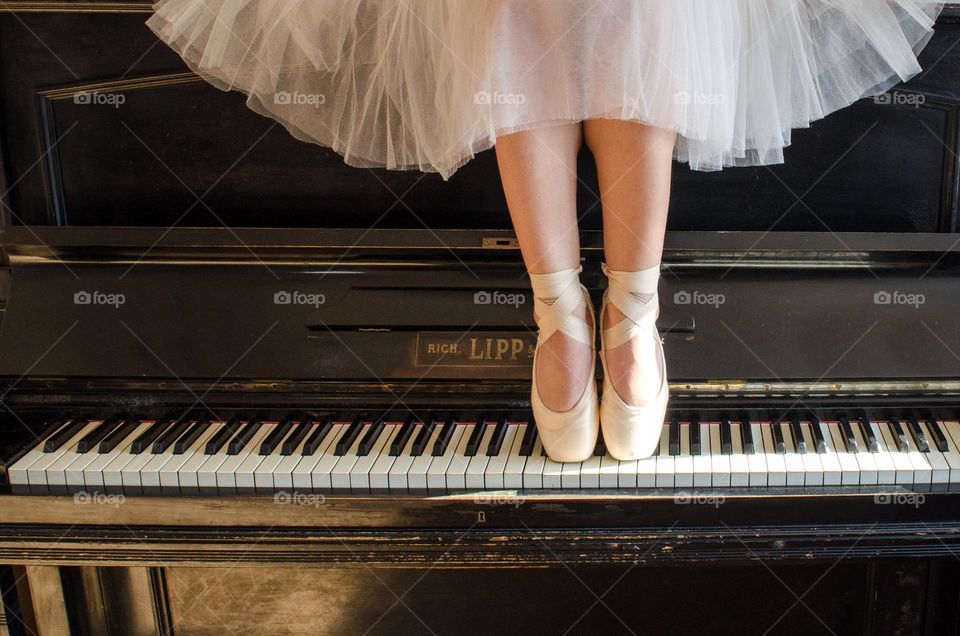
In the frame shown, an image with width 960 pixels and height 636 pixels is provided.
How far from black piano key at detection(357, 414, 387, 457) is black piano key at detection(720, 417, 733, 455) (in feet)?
2.02

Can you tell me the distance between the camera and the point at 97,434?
1.44 m

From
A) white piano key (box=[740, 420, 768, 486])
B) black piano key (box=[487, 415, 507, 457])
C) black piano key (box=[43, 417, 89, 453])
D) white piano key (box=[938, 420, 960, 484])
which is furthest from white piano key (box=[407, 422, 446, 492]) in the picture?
white piano key (box=[938, 420, 960, 484])

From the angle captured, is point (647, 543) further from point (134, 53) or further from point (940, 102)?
point (134, 53)

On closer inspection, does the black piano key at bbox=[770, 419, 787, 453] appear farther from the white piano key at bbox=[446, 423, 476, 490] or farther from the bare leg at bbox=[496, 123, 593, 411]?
the white piano key at bbox=[446, 423, 476, 490]

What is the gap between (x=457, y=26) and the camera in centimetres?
128

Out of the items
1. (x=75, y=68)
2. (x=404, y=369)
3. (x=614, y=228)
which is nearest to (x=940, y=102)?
(x=614, y=228)

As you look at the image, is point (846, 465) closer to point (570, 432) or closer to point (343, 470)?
point (570, 432)

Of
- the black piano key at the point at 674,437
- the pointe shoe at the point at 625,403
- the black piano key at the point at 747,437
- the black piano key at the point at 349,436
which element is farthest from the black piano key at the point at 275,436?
the black piano key at the point at 747,437

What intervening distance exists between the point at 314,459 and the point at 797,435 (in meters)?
0.86

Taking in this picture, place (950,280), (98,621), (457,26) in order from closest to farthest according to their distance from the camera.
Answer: (457,26) → (950,280) → (98,621)

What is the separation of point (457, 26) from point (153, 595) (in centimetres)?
133

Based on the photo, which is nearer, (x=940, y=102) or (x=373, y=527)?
(x=373, y=527)

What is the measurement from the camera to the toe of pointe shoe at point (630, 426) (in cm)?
133

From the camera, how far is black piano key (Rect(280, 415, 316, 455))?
138cm
